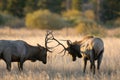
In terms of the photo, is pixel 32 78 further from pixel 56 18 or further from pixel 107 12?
pixel 107 12

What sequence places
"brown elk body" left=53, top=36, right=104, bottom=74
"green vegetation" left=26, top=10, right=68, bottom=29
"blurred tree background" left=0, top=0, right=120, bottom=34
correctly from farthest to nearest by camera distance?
"blurred tree background" left=0, top=0, right=120, bottom=34 < "green vegetation" left=26, top=10, right=68, bottom=29 < "brown elk body" left=53, top=36, right=104, bottom=74

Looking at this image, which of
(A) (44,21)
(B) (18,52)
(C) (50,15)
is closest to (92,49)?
(B) (18,52)

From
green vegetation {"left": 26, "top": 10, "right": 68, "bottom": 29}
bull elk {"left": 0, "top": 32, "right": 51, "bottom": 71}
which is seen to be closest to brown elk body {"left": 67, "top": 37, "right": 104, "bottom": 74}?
bull elk {"left": 0, "top": 32, "right": 51, "bottom": 71}

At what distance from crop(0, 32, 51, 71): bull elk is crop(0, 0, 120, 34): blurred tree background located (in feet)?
103

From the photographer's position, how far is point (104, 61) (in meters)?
16.3

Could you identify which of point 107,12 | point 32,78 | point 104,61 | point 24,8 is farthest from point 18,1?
point 32,78

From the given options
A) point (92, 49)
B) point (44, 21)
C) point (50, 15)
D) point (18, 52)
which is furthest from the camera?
point (50, 15)

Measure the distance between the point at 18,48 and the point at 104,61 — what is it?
3.79 m

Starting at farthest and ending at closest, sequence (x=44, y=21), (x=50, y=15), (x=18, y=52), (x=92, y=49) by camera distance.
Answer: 1. (x=50, y=15)
2. (x=44, y=21)
3. (x=18, y=52)
4. (x=92, y=49)

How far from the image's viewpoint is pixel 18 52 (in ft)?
46.3

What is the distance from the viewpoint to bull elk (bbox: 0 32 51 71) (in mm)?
13812

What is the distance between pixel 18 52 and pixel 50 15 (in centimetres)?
3451

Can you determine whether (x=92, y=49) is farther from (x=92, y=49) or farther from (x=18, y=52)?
(x=18, y=52)

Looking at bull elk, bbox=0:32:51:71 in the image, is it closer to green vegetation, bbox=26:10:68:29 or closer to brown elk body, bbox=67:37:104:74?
brown elk body, bbox=67:37:104:74
